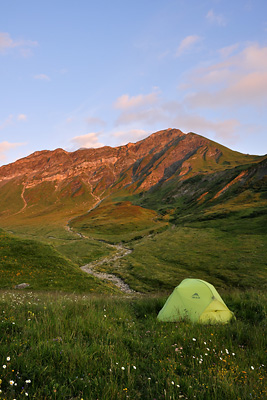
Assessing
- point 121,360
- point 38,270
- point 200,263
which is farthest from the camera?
point 200,263

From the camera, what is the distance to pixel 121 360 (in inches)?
192

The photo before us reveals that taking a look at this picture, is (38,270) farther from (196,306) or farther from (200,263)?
(200,263)

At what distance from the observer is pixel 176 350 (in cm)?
553

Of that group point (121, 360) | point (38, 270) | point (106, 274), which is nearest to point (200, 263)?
point (106, 274)

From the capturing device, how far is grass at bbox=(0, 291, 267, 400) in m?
3.86

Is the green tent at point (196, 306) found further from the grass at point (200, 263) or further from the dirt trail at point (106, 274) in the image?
the grass at point (200, 263)

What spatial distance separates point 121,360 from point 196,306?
6.86m

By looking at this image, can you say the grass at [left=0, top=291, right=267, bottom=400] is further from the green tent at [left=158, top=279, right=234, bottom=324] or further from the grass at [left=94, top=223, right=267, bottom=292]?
the grass at [left=94, top=223, right=267, bottom=292]

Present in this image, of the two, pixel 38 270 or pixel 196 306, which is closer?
pixel 196 306

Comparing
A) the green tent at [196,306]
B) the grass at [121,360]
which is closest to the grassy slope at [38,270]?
the green tent at [196,306]

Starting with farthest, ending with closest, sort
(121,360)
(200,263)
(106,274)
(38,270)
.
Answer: (200,263) < (106,274) < (38,270) < (121,360)

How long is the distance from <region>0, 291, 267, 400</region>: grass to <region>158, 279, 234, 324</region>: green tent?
6.09ft

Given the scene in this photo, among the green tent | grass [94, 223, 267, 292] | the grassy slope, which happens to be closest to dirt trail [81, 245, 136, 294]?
grass [94, 223, 267, 292]

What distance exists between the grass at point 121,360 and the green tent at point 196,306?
6.09 ft
